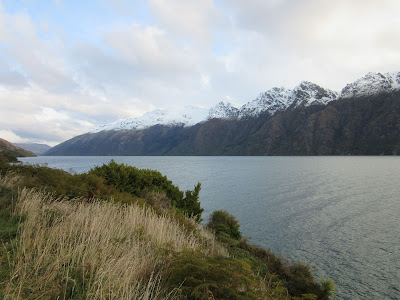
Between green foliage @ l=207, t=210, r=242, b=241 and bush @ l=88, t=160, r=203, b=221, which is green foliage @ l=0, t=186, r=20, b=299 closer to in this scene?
bush @ l=88, t=160, r=203, b=221

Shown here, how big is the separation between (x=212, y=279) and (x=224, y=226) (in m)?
13.6

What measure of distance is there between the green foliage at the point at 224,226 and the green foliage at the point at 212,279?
438 inches

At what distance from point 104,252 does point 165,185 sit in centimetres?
1442

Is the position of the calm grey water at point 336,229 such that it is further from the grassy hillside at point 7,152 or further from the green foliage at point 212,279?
the grassy hillside at point 7,152

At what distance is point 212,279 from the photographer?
437cm

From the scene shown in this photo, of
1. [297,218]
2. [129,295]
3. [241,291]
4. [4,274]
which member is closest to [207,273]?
[241,291]

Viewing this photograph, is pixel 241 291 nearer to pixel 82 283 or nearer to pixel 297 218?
pixel 82 283

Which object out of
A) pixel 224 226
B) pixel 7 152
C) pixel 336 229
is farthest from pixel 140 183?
pixel 7 152

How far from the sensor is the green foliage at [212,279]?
4105 millimetres

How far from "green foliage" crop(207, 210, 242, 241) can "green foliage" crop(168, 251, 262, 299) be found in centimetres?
1112

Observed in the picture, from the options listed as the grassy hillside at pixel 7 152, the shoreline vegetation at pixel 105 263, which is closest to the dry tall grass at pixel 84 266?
the shoreline vegetation at pixel 105 263

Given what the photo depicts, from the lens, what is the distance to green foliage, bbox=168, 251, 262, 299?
13.5 feet

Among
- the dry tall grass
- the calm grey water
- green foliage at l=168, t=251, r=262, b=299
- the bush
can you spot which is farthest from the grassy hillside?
the calm grey water

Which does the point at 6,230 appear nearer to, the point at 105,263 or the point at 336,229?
the point at 105,263
